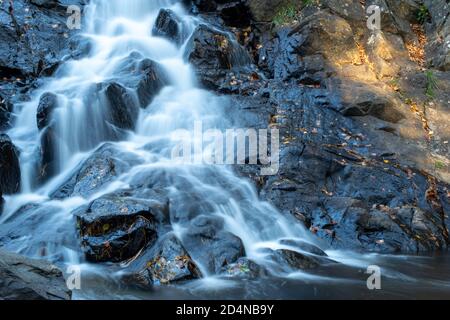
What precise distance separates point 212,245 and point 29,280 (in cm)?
261

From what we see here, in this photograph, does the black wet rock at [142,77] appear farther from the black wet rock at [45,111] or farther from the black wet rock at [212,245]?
the black wet rock at [212,245]

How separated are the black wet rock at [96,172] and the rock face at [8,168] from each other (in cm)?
69

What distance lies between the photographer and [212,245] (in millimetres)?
6070

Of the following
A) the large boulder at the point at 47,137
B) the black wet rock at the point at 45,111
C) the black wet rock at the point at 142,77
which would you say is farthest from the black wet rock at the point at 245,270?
the black wet rock at the point at 142,77

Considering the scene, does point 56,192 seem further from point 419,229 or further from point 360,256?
point 419,229

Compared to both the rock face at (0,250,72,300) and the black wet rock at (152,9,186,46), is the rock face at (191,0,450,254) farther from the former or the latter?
the rock face at (0,250,72,300)

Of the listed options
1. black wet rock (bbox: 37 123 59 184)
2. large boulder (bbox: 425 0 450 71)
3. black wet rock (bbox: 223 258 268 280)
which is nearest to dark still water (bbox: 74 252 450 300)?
black wet rock (bbox: 223 258 268 280)

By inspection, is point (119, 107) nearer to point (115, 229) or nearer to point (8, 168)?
point (8, 168)

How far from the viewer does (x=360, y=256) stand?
6707mm

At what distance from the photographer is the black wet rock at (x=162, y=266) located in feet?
17.5

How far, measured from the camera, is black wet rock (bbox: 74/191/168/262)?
5824mm

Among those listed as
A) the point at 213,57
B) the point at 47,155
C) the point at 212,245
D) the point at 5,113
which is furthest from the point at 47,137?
the point at 213,57

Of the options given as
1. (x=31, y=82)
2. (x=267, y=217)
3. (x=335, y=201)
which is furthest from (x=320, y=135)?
(x=31, y=82)

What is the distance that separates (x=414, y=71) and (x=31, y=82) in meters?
9.00
